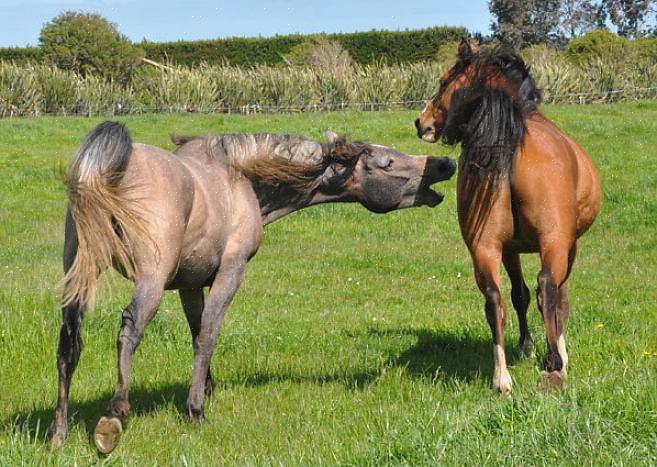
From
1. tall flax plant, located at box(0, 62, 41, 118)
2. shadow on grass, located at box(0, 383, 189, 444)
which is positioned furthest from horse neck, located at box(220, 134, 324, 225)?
tall flax plant, located at box(0, 62, 41, 118)

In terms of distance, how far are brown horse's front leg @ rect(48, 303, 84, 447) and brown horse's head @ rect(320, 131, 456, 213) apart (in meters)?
2.23

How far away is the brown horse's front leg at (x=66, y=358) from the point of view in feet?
17.3

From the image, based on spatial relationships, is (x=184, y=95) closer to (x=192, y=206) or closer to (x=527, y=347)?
(x=527, y=347)

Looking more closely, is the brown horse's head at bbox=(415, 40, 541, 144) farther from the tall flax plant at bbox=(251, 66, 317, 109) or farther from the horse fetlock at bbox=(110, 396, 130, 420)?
the tall flax plant at bbox=(251, 66, 317, 109)

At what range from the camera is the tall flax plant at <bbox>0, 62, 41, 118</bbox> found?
98.4ft

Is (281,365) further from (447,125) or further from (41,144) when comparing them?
(41,144)

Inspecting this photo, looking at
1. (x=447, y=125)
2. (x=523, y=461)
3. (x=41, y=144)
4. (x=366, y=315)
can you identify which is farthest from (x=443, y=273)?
(x=41, y=144)

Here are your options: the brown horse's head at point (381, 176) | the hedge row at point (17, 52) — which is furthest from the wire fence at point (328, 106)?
the brown horse's head at point (381, 176)

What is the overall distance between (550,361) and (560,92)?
27.4m

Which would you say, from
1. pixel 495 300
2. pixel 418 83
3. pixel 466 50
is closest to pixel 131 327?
pixel 495 300

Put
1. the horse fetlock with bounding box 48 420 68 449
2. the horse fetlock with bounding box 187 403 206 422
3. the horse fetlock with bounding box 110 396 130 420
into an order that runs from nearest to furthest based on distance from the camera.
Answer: the horse fetlock with bounding box 110 396 130 420 < the horse fetlock with bounding box 48 420 68 449 < the horse fetlock with bounding box 187 403 206 422

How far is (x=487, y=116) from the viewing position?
634 centimetres

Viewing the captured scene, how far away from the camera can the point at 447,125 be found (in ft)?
21.9

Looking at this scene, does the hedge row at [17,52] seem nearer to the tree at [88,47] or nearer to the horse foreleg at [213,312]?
the tree at [88,47]
